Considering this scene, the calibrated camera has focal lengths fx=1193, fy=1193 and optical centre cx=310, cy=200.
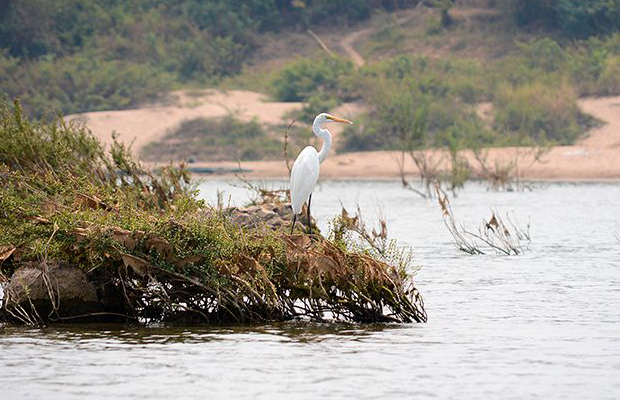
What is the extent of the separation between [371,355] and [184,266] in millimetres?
1613

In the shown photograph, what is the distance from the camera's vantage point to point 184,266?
29.9 ft

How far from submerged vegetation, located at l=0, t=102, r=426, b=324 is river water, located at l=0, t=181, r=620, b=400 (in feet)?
0.67

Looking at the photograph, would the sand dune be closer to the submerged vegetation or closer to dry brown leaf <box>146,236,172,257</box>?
the submerged vegetation

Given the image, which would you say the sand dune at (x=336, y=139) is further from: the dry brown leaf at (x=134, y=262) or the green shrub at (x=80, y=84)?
the dry brown leaf at (x=134, y=262)

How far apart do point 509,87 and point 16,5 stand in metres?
19.6

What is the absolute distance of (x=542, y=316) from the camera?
425 inches

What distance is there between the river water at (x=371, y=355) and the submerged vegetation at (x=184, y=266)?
20 cm

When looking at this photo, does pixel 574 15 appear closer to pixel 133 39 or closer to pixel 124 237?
pixel 133 39

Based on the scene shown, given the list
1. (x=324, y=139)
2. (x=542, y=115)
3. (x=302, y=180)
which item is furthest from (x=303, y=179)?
(x=542, y=115)

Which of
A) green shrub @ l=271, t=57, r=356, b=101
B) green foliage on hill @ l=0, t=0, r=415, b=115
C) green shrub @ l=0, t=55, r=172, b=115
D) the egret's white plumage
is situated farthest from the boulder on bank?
green foliage on hill @ l=0, t=0, r=415, b=115

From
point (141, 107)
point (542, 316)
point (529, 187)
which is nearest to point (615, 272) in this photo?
point (542, 316)

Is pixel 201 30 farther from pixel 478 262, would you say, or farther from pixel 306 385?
pixel 306 385

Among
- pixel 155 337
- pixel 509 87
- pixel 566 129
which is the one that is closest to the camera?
pixel 155 337

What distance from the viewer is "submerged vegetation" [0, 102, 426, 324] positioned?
912 cm
